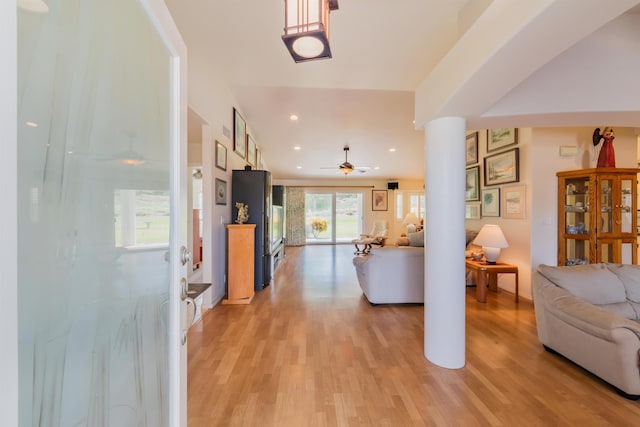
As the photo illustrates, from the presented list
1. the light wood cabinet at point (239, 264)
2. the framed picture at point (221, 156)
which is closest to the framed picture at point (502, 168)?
the light wood cabinet at point (239, 264)

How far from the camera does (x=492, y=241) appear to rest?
3.78m

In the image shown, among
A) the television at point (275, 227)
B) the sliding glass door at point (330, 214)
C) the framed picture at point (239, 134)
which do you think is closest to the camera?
the framed picture at point (239, 134)

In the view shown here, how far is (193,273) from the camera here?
17.3ft

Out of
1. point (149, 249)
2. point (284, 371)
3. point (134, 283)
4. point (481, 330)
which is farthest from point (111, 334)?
point (481, 330)

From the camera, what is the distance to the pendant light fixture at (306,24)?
A: 1.34 metres

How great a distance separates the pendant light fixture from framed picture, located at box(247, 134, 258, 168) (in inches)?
168

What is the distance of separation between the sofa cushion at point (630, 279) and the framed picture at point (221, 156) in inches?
172

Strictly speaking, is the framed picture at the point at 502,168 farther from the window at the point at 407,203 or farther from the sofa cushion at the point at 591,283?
the window at the point at 407,203

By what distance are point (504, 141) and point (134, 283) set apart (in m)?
5.13

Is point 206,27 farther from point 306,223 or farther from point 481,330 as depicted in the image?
point 306,223

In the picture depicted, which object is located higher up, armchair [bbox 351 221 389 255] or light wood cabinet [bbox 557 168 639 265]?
light wood cabinet [bbox 557 168 639 265]

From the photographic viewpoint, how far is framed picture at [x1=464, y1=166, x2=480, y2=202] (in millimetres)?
5121

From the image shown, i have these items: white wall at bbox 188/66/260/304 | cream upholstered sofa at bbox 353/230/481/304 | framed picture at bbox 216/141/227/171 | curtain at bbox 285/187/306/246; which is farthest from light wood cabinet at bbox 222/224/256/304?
curtain at bbox 285/187/306/246

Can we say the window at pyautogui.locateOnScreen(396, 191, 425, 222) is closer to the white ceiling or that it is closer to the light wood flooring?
the white ceiling
